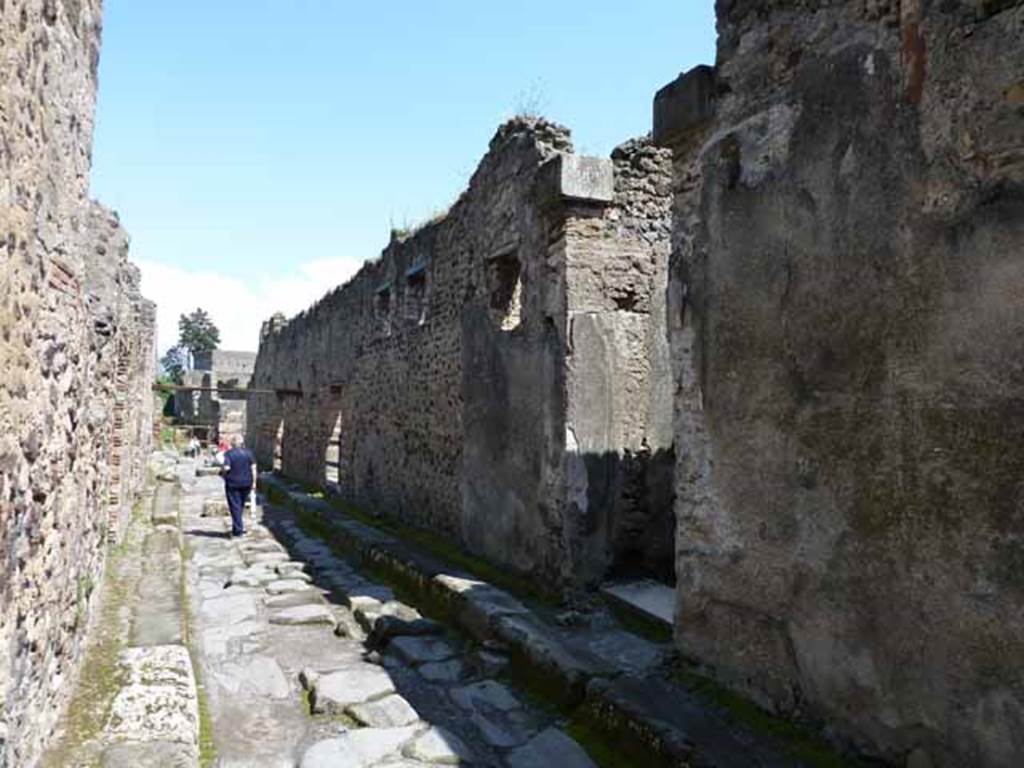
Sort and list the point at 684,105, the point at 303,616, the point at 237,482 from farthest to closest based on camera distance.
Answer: the point at 237,482
the point at 303,616
the point at 684,105

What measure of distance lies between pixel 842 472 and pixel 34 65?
2.98 metres

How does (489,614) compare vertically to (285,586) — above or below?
above

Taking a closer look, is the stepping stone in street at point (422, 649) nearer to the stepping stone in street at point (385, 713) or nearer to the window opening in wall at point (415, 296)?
the stepping stone in street at point (385, 713)

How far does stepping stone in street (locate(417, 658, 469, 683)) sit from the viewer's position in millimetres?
4492

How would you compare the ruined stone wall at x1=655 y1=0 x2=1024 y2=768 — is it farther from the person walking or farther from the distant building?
the distant building

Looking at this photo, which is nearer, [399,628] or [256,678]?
[256,678]

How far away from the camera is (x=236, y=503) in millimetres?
9086

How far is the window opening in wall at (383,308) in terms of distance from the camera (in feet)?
32.1

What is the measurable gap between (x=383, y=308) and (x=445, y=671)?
6.47 meters

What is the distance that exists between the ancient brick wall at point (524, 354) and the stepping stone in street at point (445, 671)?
3.02 feet

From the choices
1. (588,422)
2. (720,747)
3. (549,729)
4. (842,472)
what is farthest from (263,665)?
(842,472)

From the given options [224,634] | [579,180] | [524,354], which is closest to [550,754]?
[224,634]

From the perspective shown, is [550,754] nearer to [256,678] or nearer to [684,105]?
[256,678]

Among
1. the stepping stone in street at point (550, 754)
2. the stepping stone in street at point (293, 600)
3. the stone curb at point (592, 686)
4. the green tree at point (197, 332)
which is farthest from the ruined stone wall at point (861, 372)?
the green tree at point (197, 332)
